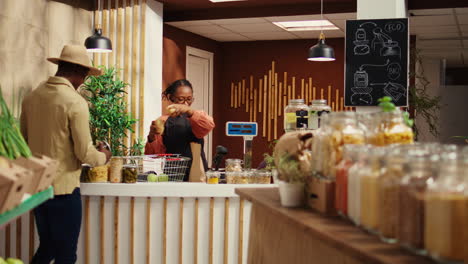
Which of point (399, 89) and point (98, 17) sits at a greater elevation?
point (98, 17)

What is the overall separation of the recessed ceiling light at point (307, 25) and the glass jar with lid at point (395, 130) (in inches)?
240

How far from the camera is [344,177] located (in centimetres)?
181

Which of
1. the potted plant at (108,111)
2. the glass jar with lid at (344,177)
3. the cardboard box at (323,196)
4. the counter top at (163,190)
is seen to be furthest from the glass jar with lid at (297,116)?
the potted plant at (108,111)

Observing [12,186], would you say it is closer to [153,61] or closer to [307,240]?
[307,240]

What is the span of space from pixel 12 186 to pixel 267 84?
8.19 metres

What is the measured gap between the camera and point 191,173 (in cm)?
435

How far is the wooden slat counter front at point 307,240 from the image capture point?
1.40 m

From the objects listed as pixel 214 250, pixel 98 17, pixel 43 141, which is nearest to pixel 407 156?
pixel 43 141

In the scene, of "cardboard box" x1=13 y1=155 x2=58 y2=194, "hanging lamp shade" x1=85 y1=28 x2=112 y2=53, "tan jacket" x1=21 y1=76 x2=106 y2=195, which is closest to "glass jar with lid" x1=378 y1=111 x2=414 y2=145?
"cardboard box" x1=13 y1=155 x2=58 y2=194

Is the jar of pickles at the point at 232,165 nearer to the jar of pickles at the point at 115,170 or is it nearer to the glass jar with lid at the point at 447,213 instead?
the jar of pickles at the point at 115,170

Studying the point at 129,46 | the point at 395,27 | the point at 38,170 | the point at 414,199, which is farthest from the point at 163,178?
the point at 129,46

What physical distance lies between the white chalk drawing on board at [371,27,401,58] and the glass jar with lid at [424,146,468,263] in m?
3.04

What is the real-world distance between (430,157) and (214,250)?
2.74m

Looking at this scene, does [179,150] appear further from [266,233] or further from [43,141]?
[266,233]
